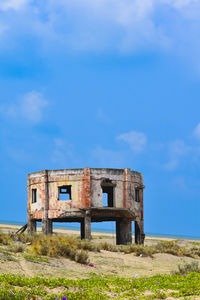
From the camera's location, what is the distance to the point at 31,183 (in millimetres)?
30016

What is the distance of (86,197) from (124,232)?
14.8 feet

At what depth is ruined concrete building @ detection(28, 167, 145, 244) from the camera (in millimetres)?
27156

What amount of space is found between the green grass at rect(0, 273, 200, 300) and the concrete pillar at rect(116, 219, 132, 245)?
1610 cm

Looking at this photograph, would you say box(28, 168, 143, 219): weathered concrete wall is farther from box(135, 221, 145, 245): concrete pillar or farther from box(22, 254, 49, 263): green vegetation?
box(22, 254, 49, 263): green vegetation

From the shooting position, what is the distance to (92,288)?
10750 mm

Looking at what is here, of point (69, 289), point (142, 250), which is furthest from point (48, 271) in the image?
point (142, 250)

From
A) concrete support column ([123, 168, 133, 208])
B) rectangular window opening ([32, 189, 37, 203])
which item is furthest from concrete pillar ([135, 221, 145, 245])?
rectangular window opening ([32, 189, 37, 203])

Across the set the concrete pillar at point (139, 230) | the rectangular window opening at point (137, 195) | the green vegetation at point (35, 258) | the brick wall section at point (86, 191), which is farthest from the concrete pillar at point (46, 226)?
the green vegetation at point (35, 258)

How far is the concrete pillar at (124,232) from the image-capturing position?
94.8ft

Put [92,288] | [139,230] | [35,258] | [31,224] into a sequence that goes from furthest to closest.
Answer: [31,224]
[139,230]
[35,258]
[92,288]

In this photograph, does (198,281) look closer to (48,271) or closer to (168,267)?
(48,271)

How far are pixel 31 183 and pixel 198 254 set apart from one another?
518 inches

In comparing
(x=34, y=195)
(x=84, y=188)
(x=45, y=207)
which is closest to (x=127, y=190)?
(x=84, y=188)

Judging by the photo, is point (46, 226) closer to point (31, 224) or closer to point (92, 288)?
point (31, 224)
